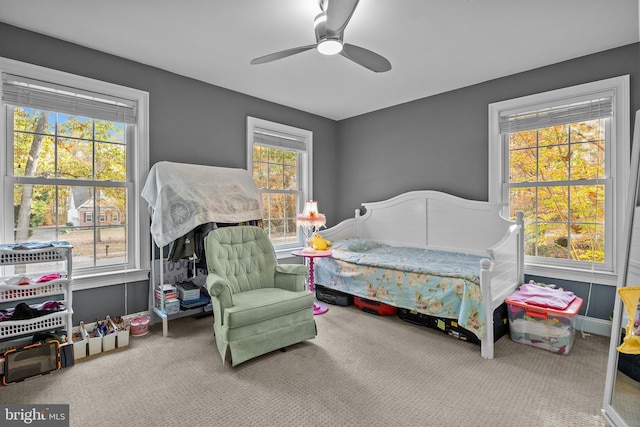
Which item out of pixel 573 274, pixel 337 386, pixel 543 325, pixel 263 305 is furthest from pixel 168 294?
pixel 573 274

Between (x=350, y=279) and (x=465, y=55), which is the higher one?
(x=465, y=55)

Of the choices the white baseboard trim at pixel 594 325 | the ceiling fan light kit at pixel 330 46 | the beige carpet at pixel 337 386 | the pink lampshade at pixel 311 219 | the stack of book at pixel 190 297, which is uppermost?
the ceiling fan light kit at pixel 330 46

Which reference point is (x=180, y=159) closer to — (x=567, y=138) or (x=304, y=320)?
(x=304, y=320)

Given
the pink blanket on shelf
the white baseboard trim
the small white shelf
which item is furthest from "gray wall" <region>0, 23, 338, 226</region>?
the white baseboard trim

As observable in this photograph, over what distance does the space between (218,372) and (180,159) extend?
2176mm

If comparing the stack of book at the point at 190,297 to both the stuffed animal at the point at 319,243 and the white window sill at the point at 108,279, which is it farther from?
the stuffed animal at the point at 319,243

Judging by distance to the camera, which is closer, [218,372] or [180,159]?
[218,372]

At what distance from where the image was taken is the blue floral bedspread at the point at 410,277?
2.60m

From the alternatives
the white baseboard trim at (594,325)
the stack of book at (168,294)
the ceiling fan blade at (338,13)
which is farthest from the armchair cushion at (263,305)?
the white baseboard trim at (594,325)

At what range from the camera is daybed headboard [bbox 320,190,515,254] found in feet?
11.6

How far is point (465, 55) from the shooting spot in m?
2.94

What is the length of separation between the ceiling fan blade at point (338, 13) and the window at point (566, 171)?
235 centimetres

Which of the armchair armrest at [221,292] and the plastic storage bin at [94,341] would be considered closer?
the armchair armrest at [221,292]

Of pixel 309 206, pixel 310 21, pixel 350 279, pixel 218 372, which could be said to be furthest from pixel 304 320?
pixel 310 21
